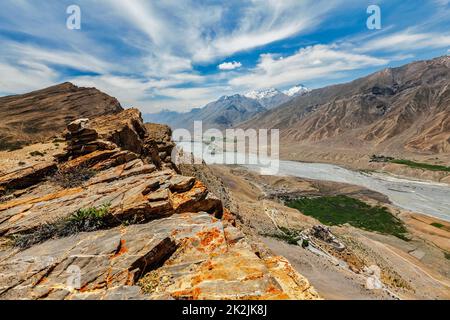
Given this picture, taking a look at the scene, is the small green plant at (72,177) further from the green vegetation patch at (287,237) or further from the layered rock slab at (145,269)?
the green vegetation patch at (287,237)

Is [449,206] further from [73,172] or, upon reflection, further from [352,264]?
[73,172]

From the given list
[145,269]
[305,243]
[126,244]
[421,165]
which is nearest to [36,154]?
[126,244]

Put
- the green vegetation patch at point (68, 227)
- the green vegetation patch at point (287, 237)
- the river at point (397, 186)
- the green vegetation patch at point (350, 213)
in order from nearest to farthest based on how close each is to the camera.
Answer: the green vegetation patch at point (68, 227) < the green vegetation patch at point (287, 237) < the green vegetation patch at point (350, 213) < the river at point (397, 186)

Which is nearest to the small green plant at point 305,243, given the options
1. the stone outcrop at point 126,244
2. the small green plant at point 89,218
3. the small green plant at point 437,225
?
the stone outcrop at point 126,244

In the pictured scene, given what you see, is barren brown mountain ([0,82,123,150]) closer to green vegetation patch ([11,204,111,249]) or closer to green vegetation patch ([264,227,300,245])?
green vegetation patch ([264,227,300,245])

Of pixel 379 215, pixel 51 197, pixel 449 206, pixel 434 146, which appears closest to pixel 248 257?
pixel 51 197

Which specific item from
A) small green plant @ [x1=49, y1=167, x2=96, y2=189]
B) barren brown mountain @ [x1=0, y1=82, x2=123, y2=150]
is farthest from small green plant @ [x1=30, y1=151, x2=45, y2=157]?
barren brown mountain @ [x1=0, y1=82, x2=123, y2=150]

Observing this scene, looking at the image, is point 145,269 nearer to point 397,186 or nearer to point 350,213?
point 350,213
